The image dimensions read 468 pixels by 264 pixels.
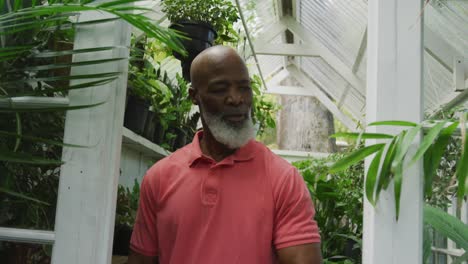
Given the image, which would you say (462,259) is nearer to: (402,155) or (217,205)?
(402,155)

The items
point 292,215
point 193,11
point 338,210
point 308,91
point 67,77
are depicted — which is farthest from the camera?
point 308,91

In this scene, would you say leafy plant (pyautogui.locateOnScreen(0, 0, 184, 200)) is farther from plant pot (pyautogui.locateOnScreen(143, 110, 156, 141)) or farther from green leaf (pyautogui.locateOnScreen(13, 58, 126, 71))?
plant pot (pyautogui.locateOnScreen(143, 110, 156, 141))

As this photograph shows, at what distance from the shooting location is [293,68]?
10.2 metres

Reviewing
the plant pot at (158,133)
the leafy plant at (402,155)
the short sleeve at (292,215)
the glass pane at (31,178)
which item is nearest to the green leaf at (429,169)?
the leafy plant at (402,155)

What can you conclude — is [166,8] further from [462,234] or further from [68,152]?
[462,234]

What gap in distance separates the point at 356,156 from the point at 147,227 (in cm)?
61

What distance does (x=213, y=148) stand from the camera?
56.3 inches

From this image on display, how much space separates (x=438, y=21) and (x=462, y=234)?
0.45m

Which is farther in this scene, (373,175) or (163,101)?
(163,101)

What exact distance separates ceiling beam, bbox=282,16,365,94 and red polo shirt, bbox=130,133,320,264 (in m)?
4.90

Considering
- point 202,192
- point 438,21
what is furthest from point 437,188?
point 202,192

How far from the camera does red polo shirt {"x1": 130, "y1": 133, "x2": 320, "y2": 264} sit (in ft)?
3.97

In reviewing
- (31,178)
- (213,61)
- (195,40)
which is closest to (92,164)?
(31,178)

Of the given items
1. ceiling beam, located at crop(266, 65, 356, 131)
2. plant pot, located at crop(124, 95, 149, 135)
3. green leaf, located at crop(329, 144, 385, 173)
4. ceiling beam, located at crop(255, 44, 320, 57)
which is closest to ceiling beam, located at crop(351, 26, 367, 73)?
ceiling beam, located at crop(255, 44, 320, 57)
